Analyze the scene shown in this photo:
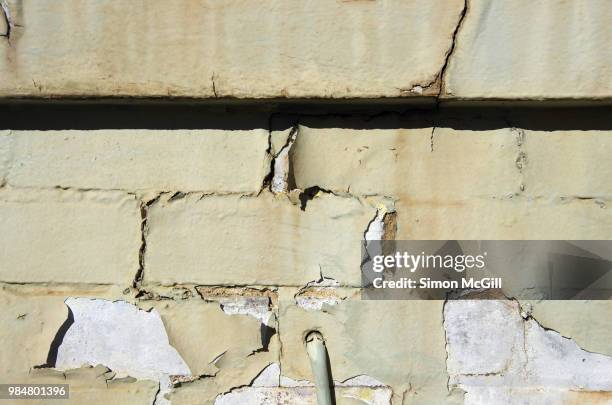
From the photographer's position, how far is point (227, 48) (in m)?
1.30

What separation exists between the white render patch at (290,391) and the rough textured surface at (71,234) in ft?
1.52

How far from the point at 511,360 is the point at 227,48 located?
115 centimetres

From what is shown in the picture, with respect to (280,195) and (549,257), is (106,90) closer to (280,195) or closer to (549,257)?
(280,195)

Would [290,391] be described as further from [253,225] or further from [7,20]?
[7,20]

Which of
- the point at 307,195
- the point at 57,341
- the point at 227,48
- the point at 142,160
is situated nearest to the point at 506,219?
the point at 307,195

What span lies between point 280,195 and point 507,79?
2.20 ft

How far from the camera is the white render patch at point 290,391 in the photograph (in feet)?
4.63

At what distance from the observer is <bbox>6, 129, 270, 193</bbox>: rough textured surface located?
1.41 m

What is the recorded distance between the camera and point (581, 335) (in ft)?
4.54

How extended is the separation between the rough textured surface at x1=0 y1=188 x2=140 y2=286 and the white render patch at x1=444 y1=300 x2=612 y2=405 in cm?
94

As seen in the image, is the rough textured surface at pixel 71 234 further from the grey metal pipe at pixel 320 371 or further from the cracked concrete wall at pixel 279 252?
the grey metal pipe at pixel 320 371

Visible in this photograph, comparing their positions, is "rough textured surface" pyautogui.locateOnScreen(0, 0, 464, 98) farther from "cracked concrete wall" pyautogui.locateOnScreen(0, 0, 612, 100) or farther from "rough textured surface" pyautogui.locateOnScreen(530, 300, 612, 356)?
"rough textured surface" pyautogui.locateOnScreen(530, 300, 612, 356)

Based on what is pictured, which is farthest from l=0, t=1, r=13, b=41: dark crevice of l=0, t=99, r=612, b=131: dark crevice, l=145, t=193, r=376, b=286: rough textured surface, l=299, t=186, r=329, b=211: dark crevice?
l=299, t=186, r=329, b=211: dark crevice

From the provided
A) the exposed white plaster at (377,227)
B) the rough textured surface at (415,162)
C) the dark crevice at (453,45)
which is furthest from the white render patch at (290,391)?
the dark crevice at (453,45)
